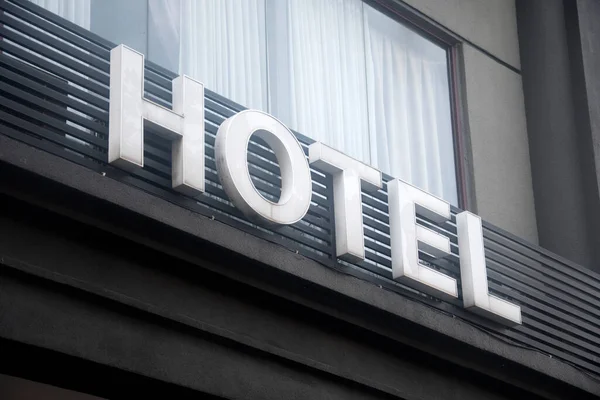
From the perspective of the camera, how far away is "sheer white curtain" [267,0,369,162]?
969 centimetres

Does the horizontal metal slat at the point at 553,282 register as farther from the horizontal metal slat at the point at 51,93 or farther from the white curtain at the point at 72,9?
the horizontal metal slat at the point at 51,93

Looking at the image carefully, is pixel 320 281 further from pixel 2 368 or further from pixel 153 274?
pixel 2 368

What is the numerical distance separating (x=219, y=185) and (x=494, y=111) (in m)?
4.94

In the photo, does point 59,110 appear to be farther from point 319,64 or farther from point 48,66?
point 319,64

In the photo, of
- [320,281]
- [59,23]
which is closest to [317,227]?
[320,281]

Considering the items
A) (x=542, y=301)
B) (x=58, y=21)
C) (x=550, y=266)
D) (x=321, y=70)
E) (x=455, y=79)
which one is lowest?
(x=542, y=301)

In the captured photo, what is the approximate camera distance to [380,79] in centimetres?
1076

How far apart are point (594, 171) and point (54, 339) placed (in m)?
6.86

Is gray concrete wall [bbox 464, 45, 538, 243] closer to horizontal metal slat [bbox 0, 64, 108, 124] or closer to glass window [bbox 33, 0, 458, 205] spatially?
glass window [bbox 33, 0, 458, 205]

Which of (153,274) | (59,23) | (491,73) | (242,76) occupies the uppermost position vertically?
(491,73)

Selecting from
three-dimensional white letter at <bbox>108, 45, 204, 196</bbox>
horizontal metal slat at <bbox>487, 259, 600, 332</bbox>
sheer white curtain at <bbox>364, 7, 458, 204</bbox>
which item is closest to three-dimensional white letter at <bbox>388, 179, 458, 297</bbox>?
horizontal metal slat at <bbox>487, 259, 600, 332</bbox>

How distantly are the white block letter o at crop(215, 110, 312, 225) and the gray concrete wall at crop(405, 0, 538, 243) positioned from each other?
3.60 meters

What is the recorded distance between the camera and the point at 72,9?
26.7 ft

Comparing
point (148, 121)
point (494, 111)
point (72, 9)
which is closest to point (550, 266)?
point (494, 111)
